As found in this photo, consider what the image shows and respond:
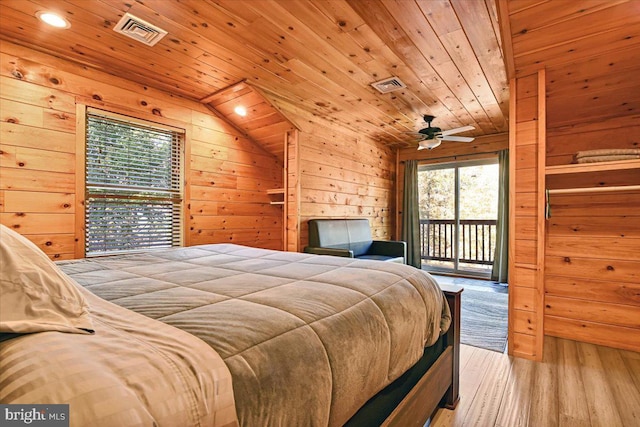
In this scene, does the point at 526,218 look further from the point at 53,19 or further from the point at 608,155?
the point at 53,19

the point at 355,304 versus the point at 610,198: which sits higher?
the point at 610,198

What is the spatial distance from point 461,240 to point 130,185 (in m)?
5.24

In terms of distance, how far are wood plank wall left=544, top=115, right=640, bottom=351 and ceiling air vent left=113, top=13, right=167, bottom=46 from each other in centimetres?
349

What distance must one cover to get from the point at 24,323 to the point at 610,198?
3590 millimetres

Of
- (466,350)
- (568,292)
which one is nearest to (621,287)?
(568,292)

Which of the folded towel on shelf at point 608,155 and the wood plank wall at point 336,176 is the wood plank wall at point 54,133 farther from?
the folded towel on shelf at point 608,155

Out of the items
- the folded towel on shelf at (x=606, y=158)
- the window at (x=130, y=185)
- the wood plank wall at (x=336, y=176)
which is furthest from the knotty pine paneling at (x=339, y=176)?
the folded towel on shelf at (x=606, y=158)

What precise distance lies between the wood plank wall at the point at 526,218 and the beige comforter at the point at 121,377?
8.06ft

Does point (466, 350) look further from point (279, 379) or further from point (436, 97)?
point (436, 97)

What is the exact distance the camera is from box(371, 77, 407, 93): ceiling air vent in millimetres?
2961

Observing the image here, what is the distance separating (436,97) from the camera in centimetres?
343

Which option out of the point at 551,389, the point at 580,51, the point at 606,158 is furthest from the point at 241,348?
the point at 606,158

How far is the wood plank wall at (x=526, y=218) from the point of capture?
7.47 ft

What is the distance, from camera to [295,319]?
0.91m
